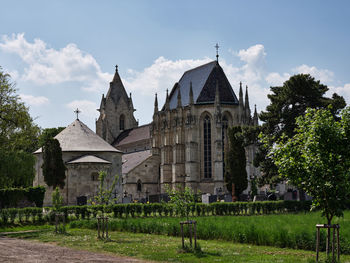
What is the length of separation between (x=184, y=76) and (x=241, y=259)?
190ft

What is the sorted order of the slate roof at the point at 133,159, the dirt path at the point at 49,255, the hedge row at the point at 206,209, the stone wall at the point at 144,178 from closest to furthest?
the dirt path at the point at 49,255 < the hedge row at the point at 206,209 < the stone wall at the point at 144,178 < the slate roof at the point at 133,159

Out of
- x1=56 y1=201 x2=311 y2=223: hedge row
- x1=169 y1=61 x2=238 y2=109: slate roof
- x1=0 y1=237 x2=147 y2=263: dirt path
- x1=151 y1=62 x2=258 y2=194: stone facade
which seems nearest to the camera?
x1=0 y1=237 x2=147 y2=263: dirt path

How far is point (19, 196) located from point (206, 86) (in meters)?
33.0

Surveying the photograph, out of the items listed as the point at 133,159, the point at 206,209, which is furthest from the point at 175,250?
the point at 133,159

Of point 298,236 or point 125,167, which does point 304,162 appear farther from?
point 125,167

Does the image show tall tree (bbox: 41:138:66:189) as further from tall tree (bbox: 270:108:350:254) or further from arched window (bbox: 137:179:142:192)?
tall tree (bbox: 270:108:350:254)

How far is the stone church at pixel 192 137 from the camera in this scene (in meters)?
57.2

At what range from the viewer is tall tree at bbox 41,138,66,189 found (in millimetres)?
38003

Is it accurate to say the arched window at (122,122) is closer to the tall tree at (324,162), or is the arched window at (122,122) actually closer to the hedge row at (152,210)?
the hedge row at (152,210)

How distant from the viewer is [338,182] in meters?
11.1

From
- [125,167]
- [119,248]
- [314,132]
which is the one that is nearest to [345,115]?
[314,132]

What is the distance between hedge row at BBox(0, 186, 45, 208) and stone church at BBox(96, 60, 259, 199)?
2081 cm

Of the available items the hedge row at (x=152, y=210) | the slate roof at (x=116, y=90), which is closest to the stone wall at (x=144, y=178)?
the slate roof at (x=116, y=90)

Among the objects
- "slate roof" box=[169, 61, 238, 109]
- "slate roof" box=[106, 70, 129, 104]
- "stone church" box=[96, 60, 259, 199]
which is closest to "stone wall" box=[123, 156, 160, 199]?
"stone church" box=[96, 60, 259, 199]
